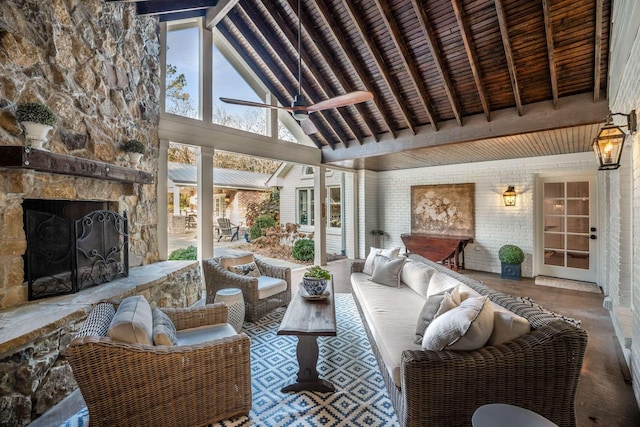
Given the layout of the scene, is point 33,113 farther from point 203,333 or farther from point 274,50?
point 274,50

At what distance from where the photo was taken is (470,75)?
388cm

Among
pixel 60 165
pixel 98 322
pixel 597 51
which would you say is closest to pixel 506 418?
pixel 98 322

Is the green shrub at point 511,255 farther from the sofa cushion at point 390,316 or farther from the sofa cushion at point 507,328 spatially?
the sofa cushion at point 507,328

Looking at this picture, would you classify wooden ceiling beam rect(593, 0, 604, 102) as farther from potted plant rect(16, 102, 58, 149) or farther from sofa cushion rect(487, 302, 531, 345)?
potted plant rect(16, 102, 58, 149)

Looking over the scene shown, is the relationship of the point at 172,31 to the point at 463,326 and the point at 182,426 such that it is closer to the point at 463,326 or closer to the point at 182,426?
the point at 182,426

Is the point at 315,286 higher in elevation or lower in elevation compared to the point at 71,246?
lower

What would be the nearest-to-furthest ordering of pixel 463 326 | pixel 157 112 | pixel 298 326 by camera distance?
pixel 463 326 → pixel 298 326 → pixel 157 112

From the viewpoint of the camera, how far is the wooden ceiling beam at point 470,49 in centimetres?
313

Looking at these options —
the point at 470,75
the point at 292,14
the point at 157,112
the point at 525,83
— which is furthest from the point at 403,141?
the point at 157,112

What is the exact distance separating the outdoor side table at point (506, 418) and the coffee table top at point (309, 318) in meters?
1.08

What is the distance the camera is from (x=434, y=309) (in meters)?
2.19

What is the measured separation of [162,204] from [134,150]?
916 mm

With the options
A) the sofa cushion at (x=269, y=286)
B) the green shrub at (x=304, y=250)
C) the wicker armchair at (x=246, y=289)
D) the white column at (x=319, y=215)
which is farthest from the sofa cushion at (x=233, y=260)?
the green shrub at (x=304, y=250)

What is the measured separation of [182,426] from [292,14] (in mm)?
4759
